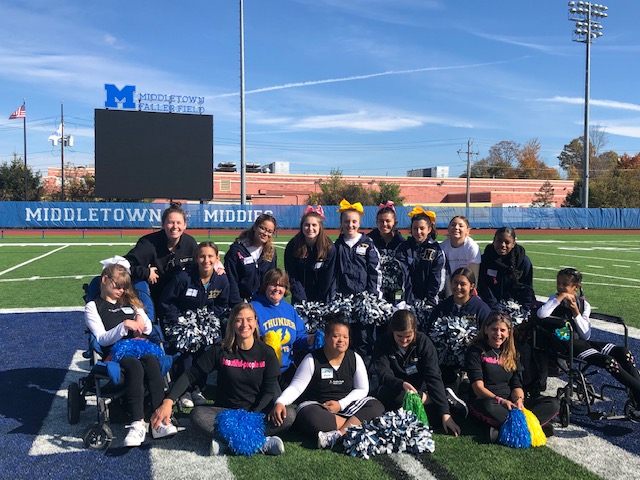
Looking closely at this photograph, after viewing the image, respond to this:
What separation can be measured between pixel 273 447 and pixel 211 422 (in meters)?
0.45

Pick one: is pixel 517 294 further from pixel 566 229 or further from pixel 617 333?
pixel 566 229

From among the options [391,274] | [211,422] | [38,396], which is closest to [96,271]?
[38,396]

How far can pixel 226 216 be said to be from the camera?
31.3 metres

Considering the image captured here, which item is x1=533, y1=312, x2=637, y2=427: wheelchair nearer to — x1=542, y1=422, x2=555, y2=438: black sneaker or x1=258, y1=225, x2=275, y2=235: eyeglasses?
x1=542, y1=422, x2=555, y2=438: black sneaker

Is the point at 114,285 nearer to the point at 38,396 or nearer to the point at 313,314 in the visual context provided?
the point at 38,396

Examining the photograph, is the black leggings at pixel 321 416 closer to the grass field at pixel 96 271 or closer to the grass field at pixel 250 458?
the grass field at pixel 250 458

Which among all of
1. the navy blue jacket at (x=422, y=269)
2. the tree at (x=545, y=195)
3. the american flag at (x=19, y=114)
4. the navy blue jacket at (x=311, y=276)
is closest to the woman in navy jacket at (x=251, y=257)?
the navy blue jacket at (x=311, y=276)

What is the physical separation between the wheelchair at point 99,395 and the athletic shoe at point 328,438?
125cm

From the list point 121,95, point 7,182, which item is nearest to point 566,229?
point 121,95

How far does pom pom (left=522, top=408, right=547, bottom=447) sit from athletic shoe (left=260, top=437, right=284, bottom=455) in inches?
61.7

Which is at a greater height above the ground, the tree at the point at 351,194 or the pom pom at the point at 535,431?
the tree at the point at 351,194

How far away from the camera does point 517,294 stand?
4.79m

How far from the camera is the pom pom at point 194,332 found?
4.12 meters

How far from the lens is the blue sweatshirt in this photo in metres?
4.24
